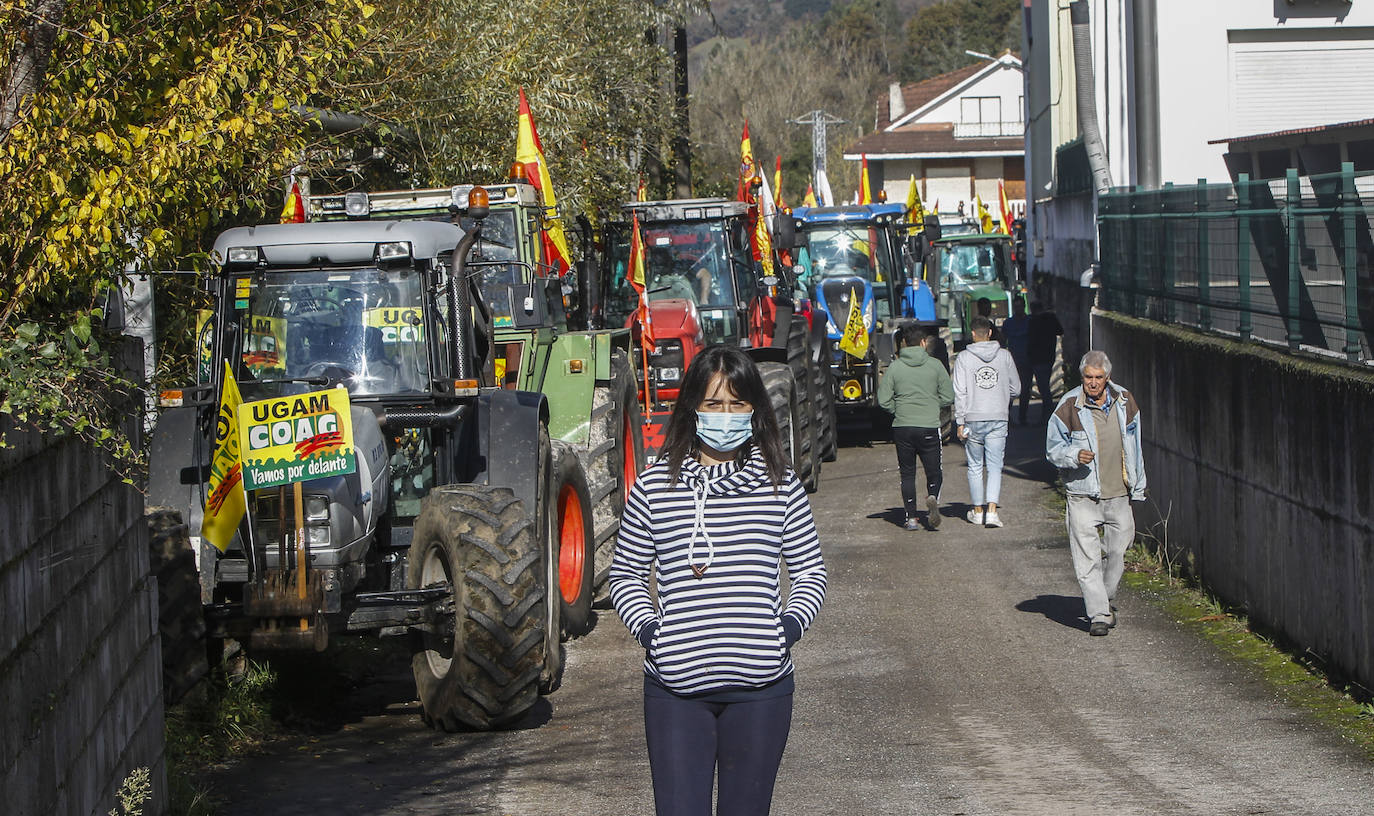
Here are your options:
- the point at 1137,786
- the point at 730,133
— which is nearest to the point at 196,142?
the point at 1137,786

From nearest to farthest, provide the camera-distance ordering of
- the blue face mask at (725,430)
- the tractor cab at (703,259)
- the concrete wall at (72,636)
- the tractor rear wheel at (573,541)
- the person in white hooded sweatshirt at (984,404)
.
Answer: the concrete wall at (72,636) → the blue face mask at (725,430) → the tractor rear wheel at (573,541) → the person in white hooded sweatshirt at (984,404) → the tractor cab at (703,259)

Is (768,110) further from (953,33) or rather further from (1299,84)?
(1299,84)

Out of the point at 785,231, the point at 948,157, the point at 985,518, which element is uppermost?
the point at 948,157

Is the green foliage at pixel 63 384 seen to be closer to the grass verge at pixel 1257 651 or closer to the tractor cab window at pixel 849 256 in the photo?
the grass verge at pixel 1257 651

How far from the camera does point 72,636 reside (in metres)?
4.95

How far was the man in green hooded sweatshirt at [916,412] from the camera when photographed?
14.3 meters

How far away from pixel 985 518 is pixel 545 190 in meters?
4.90

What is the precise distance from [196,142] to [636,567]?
13.5ft

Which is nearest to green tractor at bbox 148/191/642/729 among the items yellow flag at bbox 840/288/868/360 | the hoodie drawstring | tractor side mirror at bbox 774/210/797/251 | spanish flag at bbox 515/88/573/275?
the hoodie drawstring

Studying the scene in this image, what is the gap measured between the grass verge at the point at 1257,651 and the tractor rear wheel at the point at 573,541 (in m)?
3.75

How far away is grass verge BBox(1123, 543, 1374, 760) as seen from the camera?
7.94 m

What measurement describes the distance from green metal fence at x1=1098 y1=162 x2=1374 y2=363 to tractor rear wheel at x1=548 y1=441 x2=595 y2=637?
434 centimetres

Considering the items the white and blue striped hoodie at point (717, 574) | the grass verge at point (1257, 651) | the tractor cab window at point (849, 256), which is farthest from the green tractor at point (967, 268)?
the white and blue striped hoodie at point (717, 574)

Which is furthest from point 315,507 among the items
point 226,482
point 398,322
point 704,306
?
point 704,306
